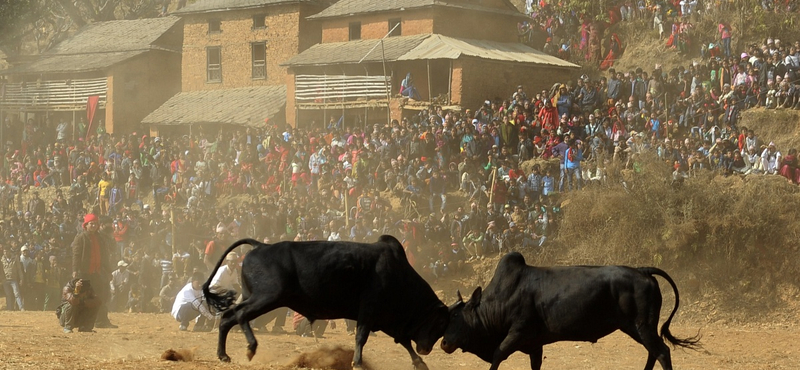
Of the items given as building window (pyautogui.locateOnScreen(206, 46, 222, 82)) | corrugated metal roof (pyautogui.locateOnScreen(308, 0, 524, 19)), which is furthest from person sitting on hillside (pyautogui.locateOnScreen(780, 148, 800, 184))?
building window (pyautogui.locateOnScreen(206, 46, 222, 82))

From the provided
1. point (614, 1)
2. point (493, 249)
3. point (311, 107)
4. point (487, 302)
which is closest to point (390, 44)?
point (311, 107)

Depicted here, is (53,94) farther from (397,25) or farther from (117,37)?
(397,25)

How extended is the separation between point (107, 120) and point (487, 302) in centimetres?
3974

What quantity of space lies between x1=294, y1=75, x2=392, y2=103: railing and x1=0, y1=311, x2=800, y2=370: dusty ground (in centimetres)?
1767

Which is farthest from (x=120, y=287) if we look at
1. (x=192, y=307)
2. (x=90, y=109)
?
(x=90, y=109)

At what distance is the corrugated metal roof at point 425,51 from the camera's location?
35062mm

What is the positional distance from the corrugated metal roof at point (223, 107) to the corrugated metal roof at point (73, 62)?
3348mm

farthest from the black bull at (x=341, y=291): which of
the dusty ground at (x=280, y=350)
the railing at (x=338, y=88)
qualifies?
the railing at (x=338, y=88)

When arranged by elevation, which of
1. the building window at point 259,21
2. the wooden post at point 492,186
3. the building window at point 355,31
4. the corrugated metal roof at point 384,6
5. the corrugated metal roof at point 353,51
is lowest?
the wooden post at point 492,186

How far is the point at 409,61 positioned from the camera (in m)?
37.1

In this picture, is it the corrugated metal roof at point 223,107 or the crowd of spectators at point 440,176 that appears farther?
the corrugated metal roof at point 223,107

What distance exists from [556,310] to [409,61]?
2603cm

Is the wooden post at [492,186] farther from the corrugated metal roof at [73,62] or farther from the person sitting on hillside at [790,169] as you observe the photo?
the corrugated metal roof at [73,62]

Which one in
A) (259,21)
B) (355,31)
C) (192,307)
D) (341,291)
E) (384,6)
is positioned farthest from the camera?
(259,21)
